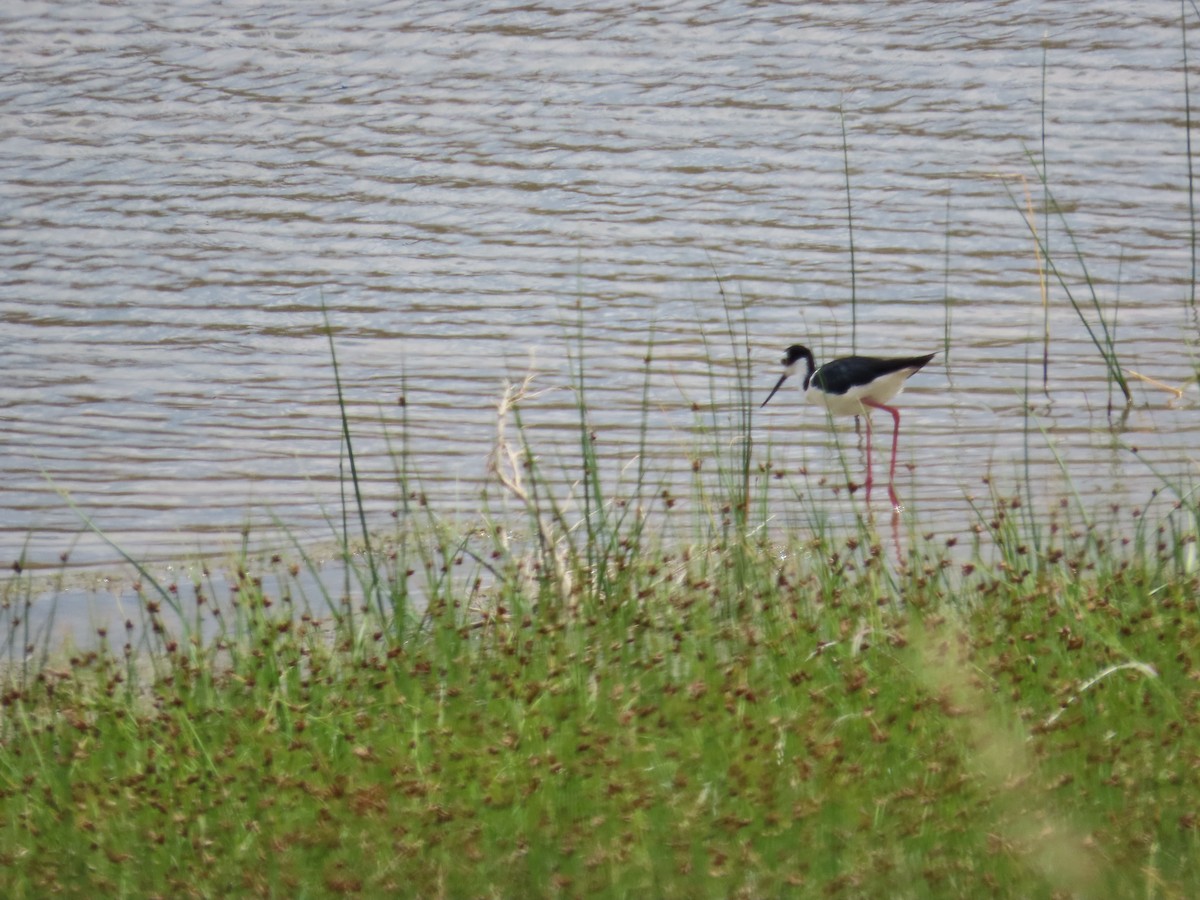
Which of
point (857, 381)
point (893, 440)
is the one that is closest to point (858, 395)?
point (857, 381)

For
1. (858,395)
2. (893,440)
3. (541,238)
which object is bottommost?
(893,440)

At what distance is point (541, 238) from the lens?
993 centimetres

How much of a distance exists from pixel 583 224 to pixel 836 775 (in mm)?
6807

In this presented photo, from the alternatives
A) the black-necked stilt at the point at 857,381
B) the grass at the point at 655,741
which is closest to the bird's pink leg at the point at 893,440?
Result: the black-necked stilt at the point at 857,381

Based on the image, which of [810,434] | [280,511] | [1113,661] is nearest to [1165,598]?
[1113,661]

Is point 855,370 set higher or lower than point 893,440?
higher

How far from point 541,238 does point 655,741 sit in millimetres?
6420

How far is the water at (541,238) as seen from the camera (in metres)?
6.82

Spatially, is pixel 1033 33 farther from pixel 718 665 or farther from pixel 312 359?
pixel 718 665

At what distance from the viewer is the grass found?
3424mm

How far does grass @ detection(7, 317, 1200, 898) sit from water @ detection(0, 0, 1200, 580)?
2.15ft

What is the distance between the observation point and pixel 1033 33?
43.8 ft

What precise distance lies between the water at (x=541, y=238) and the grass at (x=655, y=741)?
66 centimetres

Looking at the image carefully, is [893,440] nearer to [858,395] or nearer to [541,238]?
[858,395]
